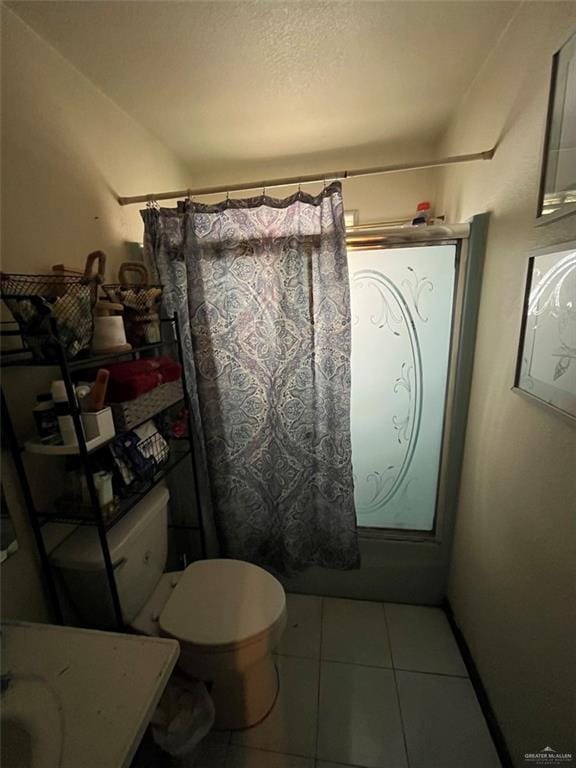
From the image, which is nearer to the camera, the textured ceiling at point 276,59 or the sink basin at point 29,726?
the sink basin at point 29,726

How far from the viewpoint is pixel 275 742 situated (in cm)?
106

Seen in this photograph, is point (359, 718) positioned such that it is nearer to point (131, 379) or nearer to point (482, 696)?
point (482, 696)

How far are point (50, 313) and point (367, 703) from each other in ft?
5.72

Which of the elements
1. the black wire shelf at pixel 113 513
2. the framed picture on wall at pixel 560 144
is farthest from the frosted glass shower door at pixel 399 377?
the black wire shelf at pixel 113 513

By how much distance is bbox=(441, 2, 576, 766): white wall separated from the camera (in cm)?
75

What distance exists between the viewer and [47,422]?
31.5 inches

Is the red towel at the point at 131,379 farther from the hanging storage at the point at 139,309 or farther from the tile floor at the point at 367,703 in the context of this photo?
the tile floor at the point at 367,703

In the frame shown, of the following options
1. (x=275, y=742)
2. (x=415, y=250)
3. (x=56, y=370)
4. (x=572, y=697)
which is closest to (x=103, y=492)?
(x=56, y=370)

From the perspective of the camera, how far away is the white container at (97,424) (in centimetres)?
82

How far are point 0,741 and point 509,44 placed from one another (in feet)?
7.17

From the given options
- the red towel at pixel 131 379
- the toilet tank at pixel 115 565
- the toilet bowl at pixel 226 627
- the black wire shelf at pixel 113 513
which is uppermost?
the red towel at pixel 131 379

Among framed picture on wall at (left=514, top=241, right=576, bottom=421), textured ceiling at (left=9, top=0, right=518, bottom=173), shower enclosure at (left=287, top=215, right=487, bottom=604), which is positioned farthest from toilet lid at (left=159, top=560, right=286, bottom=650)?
Answer: textured ceiling at (left=9, top=0, right=518, bottom=173)

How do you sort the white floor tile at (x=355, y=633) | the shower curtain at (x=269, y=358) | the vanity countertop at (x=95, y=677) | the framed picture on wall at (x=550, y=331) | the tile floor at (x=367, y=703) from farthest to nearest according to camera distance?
the white floor tile at (x=355, y=633) < the shower curtain at (x=269, y=358) < the tile floor at (x=367, y=703) < the framed picture on wall at (x=550, y=331) < the vanity countertop at (x=95, y=677)

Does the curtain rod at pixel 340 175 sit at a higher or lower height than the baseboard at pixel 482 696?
higher
